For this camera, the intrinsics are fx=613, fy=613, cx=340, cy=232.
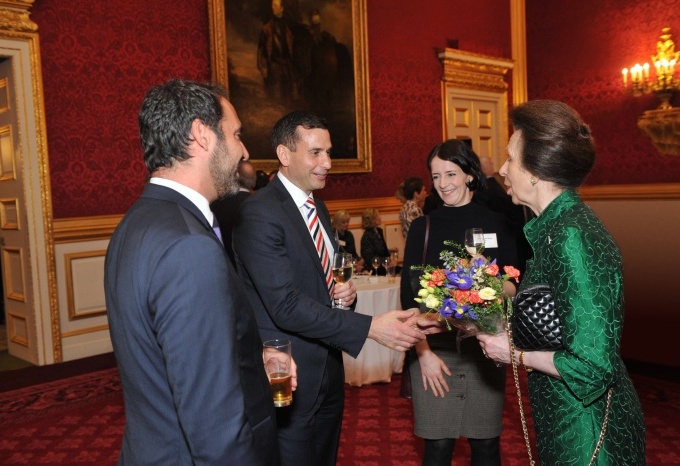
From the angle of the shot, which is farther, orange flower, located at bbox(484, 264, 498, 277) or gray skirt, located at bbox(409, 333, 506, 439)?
gray skirt, located at bbox(409, 333, 506, 439)

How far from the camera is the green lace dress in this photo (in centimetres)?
157

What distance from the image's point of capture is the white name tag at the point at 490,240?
257 centimetres

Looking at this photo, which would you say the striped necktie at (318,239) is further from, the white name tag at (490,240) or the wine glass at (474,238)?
the white name tag at (490,240)

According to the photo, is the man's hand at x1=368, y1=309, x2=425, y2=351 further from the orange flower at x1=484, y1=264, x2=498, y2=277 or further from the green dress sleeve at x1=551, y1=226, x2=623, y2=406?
the green dress sleeve at x1=551, y1=226, x2=623, y2=406

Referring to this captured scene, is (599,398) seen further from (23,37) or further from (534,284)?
(23,37)

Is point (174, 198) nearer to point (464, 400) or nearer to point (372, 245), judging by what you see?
point (464, 400)

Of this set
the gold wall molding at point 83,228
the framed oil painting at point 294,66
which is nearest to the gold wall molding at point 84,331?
the gold wall molding at point 83,228

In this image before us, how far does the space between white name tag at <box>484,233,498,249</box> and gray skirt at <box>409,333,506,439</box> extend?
400 mm

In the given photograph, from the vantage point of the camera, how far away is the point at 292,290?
85.2 inches

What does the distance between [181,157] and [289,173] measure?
101 cm

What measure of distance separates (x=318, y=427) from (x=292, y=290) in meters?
0.57

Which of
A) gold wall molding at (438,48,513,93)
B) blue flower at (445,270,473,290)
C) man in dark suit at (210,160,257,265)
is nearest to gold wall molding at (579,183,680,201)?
gold wall molding at (438,48,513,93)

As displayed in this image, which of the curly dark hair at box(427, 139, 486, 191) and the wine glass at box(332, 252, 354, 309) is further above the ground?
the curly dark hair at box(427, 139, 486, 191)

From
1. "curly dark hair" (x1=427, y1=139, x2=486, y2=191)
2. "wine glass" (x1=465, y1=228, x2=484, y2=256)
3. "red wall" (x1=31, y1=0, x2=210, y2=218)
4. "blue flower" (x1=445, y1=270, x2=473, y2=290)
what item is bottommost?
"blue flower" (x1=445, y1=270, x2=473, y2=290)
